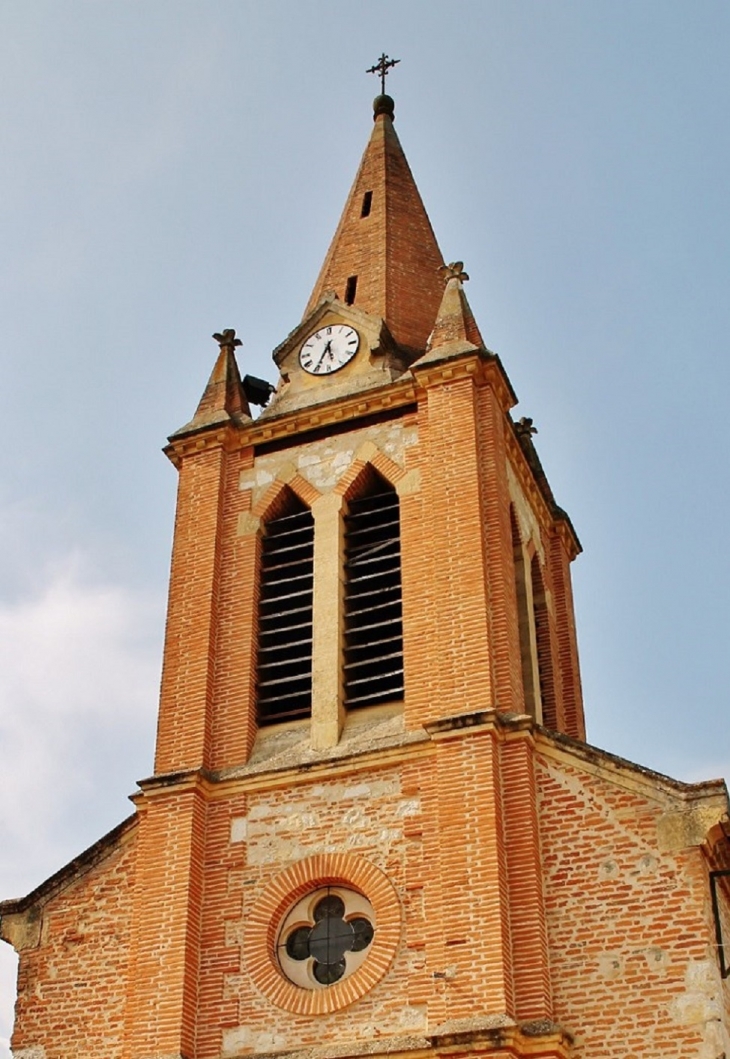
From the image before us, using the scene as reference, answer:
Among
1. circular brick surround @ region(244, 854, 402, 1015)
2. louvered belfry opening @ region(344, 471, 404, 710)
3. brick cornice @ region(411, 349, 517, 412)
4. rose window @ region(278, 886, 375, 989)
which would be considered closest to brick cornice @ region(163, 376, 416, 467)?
brick cornice @ region(411, 349, 517, 412)

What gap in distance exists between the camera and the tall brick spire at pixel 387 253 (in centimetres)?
2245

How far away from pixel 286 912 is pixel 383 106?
651 inches

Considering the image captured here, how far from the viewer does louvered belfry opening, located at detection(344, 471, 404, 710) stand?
1762cm

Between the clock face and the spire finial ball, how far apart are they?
7133 mm

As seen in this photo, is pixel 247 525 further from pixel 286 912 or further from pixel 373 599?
pixel 286 912

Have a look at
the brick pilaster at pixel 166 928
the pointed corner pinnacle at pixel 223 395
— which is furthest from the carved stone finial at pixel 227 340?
the brick pilaster at pixel 166 928

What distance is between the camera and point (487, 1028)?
13664mm

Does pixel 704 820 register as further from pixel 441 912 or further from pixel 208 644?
pixel 208 644

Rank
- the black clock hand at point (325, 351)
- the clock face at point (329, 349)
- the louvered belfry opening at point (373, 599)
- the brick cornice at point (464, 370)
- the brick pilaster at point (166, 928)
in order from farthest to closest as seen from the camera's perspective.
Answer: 1. the black clock hand at point (325, 351)
2. the clock face at point (329, 349)
3. the brick cornice at point (464, 370)
4. the louvered belfry opening at point (373, 599)
5. the brick pilaster at point (166, 928)

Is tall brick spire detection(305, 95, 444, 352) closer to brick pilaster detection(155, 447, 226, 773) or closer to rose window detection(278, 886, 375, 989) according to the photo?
brick pilaster detection(155, 447, 226, 773)

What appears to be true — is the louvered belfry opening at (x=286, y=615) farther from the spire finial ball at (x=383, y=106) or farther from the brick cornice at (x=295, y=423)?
the spire finial ball at (x=383, y=106)

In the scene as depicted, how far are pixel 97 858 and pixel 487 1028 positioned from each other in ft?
18.8

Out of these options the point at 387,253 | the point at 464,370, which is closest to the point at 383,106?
the point at 387,253

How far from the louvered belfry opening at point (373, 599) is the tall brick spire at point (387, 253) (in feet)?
11.3
